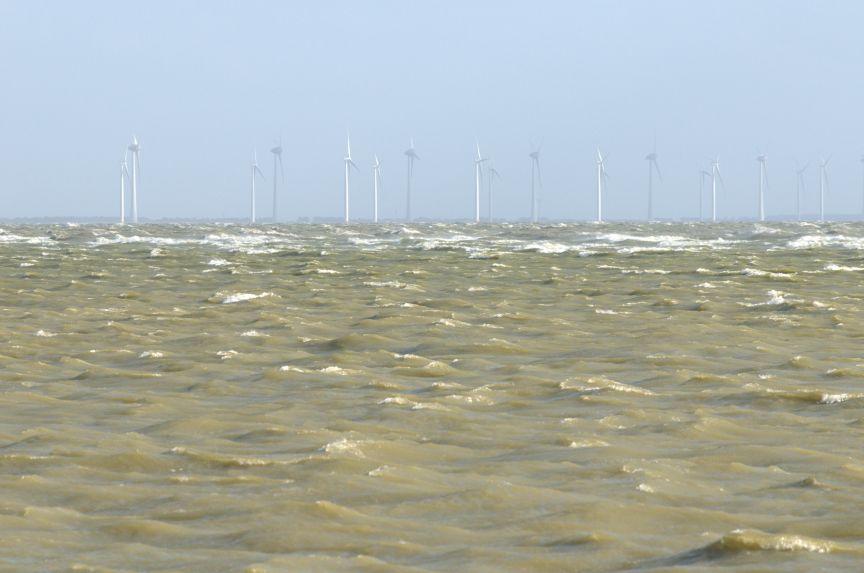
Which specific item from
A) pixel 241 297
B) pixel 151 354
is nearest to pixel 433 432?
pixel 151 354

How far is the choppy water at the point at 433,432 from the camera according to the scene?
22.9ft

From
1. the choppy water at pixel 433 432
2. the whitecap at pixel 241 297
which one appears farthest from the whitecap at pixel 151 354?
the whitecap at pixel 241 297

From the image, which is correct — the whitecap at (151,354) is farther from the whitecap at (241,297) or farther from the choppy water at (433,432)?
the whitecap at (241,297)

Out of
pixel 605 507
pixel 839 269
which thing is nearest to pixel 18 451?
pixel 605 507

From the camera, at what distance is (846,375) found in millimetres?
13188

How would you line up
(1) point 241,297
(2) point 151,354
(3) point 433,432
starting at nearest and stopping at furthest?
(3) point 433,432
(2) point 151,354
(1) point 241,297

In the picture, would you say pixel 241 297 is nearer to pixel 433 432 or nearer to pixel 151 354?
pixel 151 354

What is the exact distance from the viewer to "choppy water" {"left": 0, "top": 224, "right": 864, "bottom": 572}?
6.97m

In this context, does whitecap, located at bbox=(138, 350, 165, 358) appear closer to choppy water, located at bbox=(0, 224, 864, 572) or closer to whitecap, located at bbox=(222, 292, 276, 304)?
choppy water, located at bbox=(0, 224, 864, 572)

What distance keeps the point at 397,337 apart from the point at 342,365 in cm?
262

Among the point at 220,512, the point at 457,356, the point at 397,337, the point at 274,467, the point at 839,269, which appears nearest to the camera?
the point at 220,512

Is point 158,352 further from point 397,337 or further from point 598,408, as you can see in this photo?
point 598,408

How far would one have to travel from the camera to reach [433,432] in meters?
10.4

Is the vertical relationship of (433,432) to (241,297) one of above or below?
below
